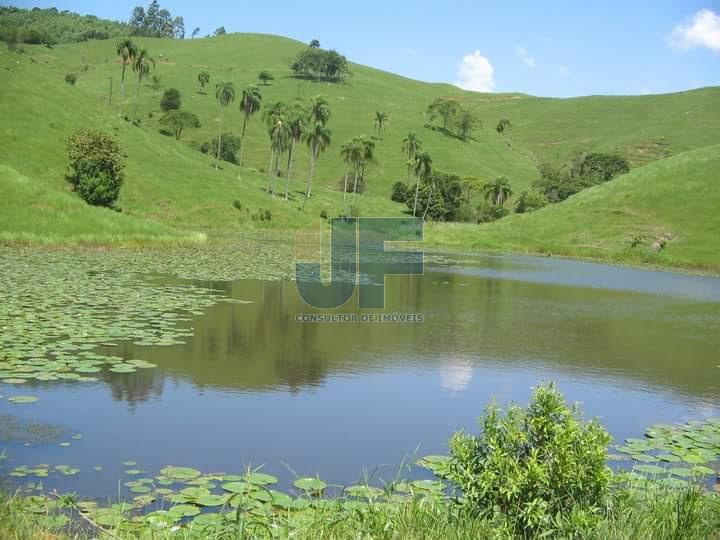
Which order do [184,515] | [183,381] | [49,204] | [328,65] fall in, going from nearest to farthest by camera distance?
[184,515]
[183,381]
[49,204]
[328,65]

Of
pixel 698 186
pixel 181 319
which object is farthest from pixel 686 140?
pixel 181 319

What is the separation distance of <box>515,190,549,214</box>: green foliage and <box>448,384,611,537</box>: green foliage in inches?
4050

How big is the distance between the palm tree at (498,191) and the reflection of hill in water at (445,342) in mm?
76782

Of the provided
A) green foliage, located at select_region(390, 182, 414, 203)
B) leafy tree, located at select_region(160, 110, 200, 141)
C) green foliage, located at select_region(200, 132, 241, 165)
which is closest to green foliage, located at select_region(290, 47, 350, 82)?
leafy tree, located at select_region(160, 110, 200, 141)

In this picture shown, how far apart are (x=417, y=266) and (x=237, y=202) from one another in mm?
37053

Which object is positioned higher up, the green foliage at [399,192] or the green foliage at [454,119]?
the green foliage at [454,119]

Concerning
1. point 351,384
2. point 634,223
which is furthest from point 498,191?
point 351,384

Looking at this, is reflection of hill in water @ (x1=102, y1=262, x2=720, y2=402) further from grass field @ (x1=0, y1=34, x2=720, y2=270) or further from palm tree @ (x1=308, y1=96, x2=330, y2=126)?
palm tree @ (x1=308, y1=96, x2=330, y2=126)

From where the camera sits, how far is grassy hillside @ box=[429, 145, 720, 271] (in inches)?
2625

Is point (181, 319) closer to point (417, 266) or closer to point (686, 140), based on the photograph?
point (417, 266)

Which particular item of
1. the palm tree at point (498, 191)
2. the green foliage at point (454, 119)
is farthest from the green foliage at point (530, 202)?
the green foliage at point (454, 119)

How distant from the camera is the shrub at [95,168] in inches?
2499

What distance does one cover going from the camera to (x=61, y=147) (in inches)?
2862

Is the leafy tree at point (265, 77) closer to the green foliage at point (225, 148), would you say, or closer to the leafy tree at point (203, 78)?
the leafy tree at point (203, 78)
